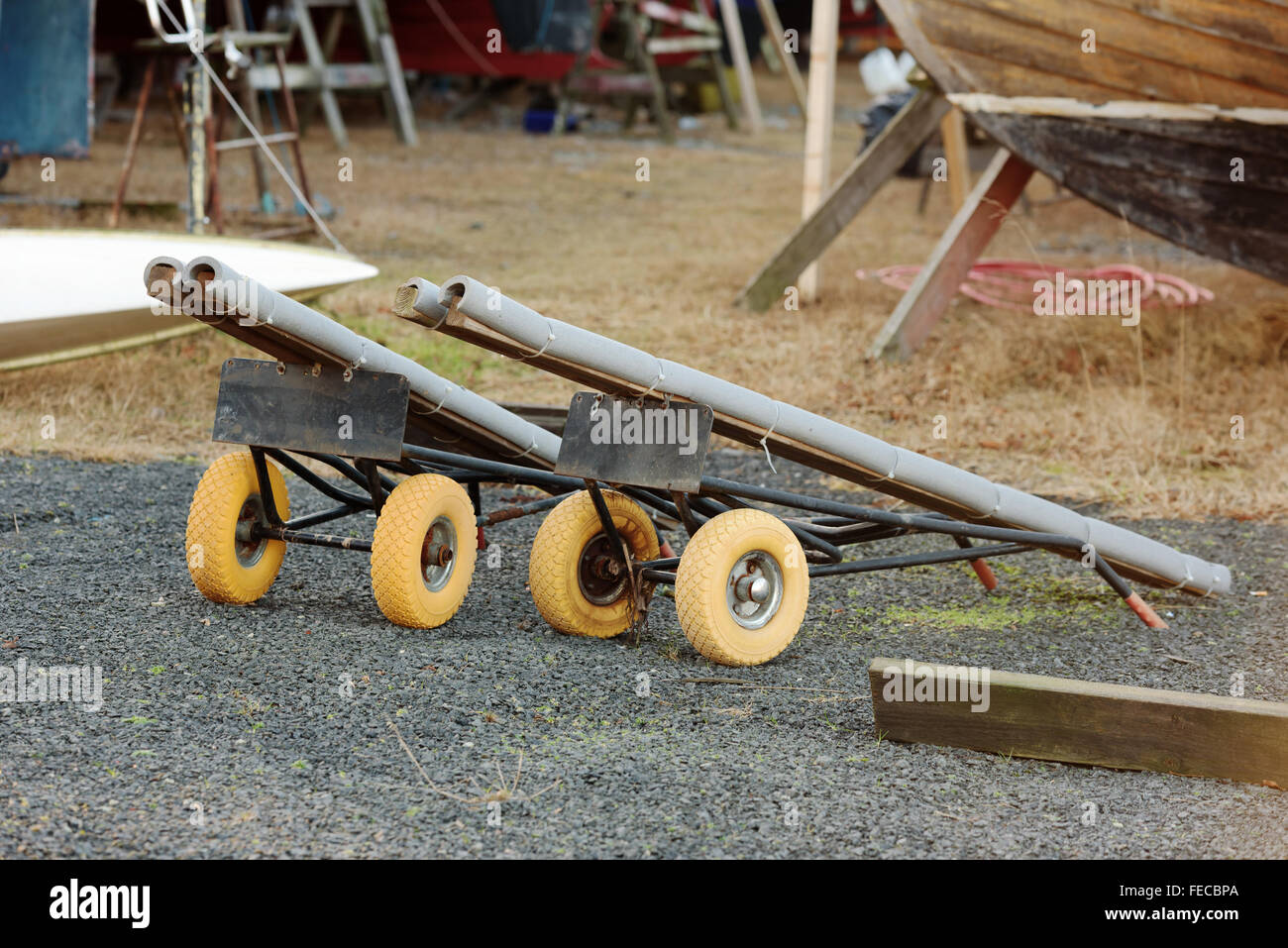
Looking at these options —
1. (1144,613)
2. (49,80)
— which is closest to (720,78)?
(49,80)

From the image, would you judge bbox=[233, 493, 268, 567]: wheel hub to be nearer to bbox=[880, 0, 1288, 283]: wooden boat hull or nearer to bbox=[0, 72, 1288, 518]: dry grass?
bbox=[0, 72, 1288, 518]: dry grass

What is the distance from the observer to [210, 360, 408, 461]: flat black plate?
320cm

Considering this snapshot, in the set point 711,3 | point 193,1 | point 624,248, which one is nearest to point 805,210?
point 624,248

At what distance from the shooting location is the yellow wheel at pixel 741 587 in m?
3.11

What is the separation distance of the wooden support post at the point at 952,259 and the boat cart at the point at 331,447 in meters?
3.16

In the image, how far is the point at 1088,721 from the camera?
2.73 metres

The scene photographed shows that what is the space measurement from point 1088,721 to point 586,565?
1.29m

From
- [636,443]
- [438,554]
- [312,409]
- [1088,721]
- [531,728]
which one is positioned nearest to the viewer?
[1088,721]

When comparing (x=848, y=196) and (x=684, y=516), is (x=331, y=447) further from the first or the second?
(x=848, y=196)

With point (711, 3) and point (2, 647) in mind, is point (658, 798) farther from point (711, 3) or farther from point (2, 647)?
point (711, 3)

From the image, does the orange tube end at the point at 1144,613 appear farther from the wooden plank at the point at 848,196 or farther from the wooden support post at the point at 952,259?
the wooden plank at the point at 848,196

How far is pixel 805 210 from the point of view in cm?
777

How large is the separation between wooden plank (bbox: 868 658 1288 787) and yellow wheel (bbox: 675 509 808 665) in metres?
0.43
